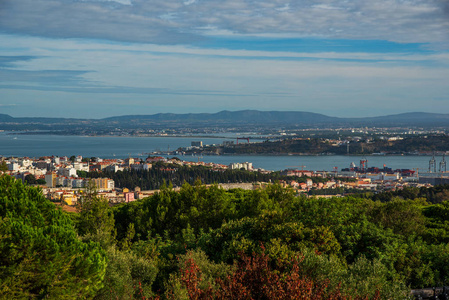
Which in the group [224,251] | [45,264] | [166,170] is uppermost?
[45,264]

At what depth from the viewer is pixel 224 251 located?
7.84 m

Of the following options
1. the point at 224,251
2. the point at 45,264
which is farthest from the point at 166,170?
the point at 45,264

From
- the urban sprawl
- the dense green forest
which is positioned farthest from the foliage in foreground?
the urban sprawl

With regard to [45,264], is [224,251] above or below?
below

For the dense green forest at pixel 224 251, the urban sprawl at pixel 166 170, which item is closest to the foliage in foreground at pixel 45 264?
the dense green forest at pixel 224 251

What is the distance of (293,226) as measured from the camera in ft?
26.9

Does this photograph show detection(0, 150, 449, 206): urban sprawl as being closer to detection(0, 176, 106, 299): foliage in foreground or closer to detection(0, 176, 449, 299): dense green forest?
detection(0, 176, 449, 299): dense green forest

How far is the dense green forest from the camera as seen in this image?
4832 millimetres

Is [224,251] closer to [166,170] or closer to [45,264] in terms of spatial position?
[45,264]

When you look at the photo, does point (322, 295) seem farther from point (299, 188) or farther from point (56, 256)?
point (299, 188)

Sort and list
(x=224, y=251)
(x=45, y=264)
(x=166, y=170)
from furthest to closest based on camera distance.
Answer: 1. (x=166, y=170)
2. (x=224, y=251)
3. (x=45, y=264)

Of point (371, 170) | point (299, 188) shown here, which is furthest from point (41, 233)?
point (371, 170)

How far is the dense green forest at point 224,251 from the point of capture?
4.83 meters

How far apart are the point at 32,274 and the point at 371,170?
1869 inches
